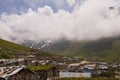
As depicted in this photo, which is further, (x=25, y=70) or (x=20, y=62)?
(x=20, y=62)

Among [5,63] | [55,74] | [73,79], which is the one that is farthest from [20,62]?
[73,79]

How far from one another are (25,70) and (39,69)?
82.4 feet

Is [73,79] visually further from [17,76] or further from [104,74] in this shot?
[104,74]

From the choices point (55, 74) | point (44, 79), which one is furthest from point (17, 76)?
point (55, 74)

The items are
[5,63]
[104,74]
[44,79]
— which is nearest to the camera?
[44,79]

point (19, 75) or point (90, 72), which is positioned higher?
point (90, 72)

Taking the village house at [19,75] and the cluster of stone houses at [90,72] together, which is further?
the cluster of stone houses at [90,72]

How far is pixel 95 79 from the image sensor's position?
221 feet

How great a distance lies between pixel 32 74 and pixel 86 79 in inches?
680

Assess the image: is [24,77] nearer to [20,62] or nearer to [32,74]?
[32,74]

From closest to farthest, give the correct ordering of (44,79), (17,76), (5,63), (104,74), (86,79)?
1. (86,79)
2. (17,76)
3. (44,79)
4. (104,74)
5. (5,63)

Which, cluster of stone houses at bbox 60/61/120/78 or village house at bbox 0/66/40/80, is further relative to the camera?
cluster of stone houses at bbox 60/61/120/78

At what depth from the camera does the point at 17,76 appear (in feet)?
244

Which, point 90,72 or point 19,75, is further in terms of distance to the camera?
point 90,72
